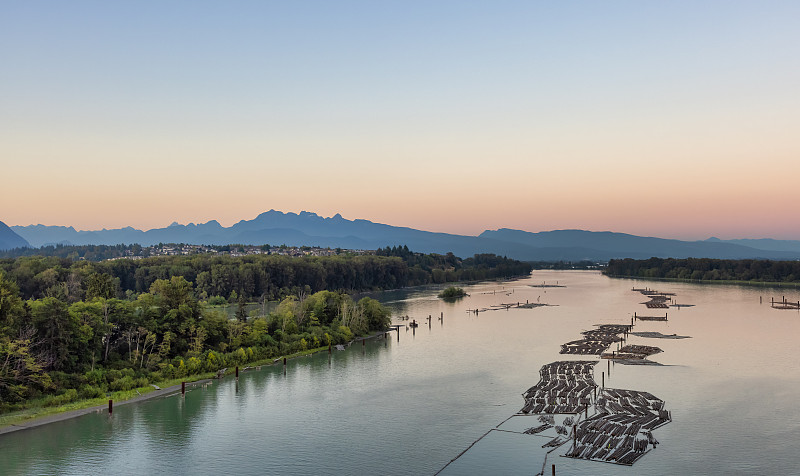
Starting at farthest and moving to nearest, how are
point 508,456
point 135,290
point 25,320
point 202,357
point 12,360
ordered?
point 135,290, point 202,357, point 25,320, point 12,360, point 508,456

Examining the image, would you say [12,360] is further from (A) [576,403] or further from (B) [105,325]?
(A) [576,403]

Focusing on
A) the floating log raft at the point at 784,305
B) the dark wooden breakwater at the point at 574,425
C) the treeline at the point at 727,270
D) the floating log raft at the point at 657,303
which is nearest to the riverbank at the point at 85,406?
the dark wooden breakwater at the point at 574,425

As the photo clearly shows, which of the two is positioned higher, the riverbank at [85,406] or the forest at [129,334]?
the forest at [129,334]

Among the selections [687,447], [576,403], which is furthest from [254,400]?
[687,447]

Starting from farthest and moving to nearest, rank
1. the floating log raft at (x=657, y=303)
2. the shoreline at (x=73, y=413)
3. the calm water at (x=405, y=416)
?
the floating log raft at (x=657, y=303) → the shoreline at (x=73, y=413) → the calm water at (x=405, y=416)

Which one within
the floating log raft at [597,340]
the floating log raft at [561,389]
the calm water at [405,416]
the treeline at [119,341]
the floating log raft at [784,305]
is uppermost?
the treeline at [119,341]

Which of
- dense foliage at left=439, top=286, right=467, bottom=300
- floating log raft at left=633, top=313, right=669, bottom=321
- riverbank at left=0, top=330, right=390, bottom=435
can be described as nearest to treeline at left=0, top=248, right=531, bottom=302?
dense foliage at left=439, top=286, right=467, bottom=300

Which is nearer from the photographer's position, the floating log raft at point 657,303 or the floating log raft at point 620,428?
the floating log raft at point 620,428

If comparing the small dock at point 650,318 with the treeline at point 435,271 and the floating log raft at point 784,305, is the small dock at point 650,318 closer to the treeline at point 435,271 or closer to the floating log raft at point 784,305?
the floating log raft at point 784,305
